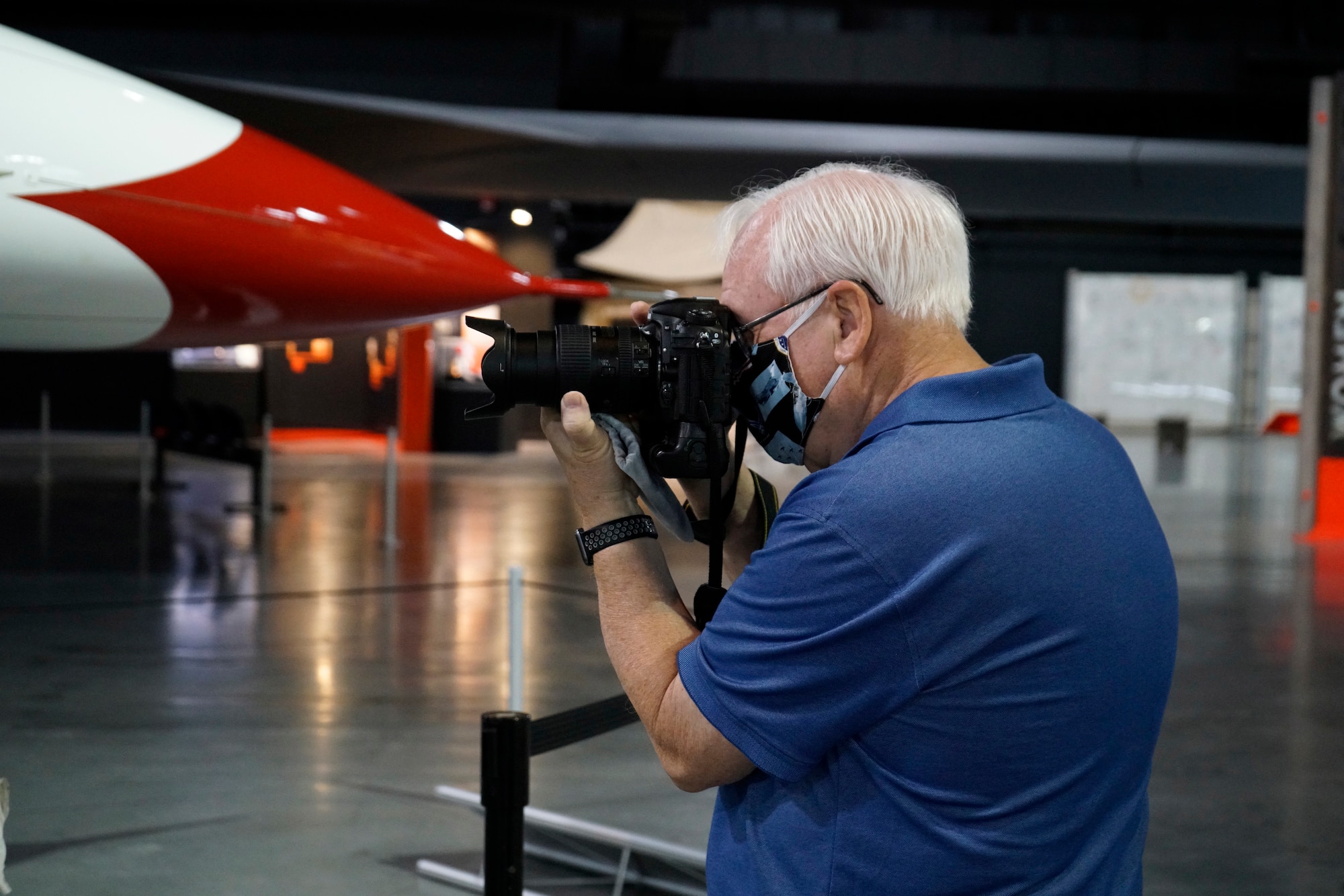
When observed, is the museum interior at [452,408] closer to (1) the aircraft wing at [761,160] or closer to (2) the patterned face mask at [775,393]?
(1) the aircraft wing at [761,160]

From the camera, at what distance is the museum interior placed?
9.04 ft

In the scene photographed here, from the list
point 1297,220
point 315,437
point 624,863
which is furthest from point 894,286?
point 315,437

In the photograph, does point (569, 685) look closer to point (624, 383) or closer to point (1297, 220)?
point (624, 383)

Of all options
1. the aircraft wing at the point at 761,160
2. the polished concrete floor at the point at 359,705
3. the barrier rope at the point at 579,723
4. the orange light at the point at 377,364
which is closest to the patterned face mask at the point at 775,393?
the barrier rope at the point at 579,723

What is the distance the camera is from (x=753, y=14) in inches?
555

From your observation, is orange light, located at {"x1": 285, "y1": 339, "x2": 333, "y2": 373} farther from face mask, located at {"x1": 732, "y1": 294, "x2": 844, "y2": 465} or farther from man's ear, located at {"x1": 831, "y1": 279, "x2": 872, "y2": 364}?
man's ear, located at {"x1": 831, "y1": 279, "x2": 872, "y2": 364}

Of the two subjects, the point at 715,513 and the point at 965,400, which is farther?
the point at 715,513

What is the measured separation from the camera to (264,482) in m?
7.84

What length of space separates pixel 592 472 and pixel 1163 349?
2339cm

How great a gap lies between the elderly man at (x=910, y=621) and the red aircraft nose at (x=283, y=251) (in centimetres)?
267

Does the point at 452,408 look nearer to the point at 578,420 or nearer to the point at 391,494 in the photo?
the point at 391,494

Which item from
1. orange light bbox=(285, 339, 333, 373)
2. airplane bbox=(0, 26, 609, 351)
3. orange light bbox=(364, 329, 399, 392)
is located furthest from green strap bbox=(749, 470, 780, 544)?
orange light bbox=(285, 339, 333, 373)

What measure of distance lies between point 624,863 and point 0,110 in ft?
8.19

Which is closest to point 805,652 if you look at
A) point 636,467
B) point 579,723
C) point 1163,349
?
point 636,467
